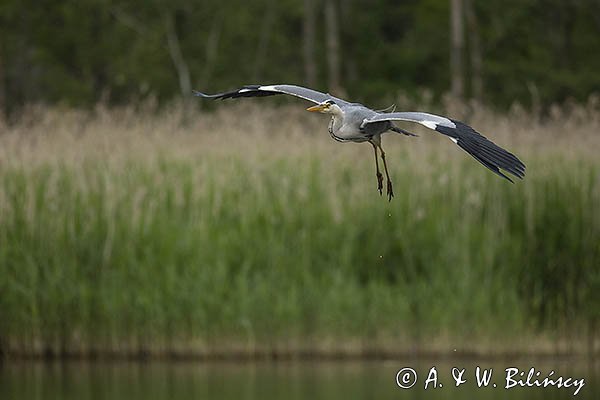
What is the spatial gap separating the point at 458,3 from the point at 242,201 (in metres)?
10.0

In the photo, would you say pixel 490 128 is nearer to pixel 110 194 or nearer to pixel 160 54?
pixel 110 194

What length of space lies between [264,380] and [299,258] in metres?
0.88

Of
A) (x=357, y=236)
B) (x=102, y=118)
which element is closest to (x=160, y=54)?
(x=102, y=118)

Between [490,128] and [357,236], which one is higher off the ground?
[490,128]

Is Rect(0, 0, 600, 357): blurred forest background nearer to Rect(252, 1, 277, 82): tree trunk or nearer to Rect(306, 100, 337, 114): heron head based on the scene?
Rect(306, 100, 337, 114): heron head

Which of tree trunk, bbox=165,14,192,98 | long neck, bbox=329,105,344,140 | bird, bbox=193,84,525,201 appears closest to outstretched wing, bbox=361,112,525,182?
bird, bbox=193,84,525,201

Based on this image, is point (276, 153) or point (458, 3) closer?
point (276, 153)

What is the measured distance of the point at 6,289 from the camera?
9094 mm

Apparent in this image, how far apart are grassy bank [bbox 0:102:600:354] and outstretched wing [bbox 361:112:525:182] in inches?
182

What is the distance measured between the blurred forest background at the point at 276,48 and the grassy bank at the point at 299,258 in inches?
466

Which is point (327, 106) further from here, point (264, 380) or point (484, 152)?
point (264, 380)

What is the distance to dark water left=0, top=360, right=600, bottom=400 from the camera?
8758mm

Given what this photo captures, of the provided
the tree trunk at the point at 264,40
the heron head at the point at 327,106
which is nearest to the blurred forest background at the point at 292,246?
the heron head at the point at 327,106

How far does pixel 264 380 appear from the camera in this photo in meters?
8.95
